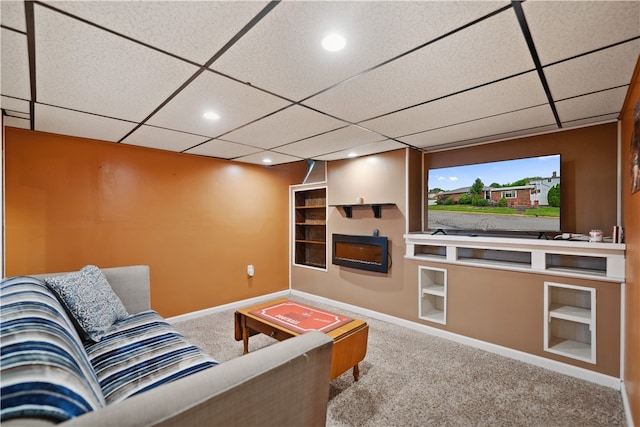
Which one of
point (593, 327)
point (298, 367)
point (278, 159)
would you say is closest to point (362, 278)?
point (278, 159)

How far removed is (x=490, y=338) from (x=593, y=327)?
2.77ft

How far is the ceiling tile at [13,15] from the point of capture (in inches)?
44.6

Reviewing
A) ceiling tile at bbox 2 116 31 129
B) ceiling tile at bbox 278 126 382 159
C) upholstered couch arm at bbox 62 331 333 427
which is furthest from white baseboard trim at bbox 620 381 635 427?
ceiling tile at bbox 2 116 31 129

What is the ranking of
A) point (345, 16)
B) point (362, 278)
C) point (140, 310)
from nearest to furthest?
point (345, 16), point (140, 310), point (362, 278)

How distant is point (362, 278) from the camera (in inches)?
164

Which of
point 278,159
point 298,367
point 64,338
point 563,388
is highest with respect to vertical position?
point 278,159

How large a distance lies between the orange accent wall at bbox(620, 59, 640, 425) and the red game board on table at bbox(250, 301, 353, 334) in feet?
6.01

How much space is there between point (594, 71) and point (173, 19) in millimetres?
2236

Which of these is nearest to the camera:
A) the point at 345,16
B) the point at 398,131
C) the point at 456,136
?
the point at 345,16

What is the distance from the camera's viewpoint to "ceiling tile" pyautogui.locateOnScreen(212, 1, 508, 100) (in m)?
1.17

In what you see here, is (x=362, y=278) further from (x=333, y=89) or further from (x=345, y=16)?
(x=345, y=16)

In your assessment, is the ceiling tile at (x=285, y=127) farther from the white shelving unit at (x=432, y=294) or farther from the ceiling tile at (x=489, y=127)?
the white shelving unit at (x=432, y=294)

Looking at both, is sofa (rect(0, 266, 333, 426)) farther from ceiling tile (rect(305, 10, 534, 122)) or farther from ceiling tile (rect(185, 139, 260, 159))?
ceiling tile (rect(185, 139, 260, 159))

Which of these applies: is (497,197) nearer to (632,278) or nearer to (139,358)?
(632,278)
